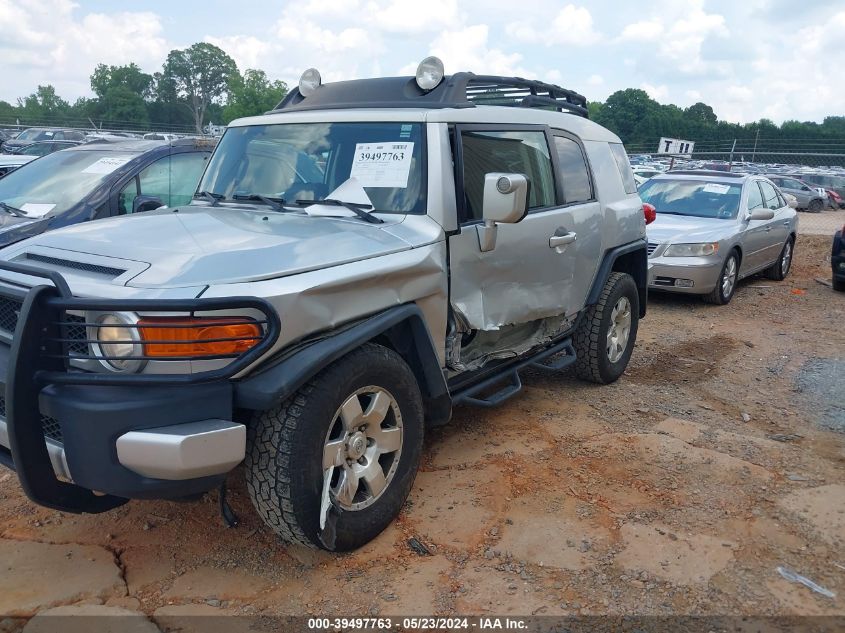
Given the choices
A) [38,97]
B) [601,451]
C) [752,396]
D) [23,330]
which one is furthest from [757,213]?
[38,97]

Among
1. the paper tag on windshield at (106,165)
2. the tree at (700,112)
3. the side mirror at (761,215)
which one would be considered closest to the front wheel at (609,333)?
the side mirror at (761,215)

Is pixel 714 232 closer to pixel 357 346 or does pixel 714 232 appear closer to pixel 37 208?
pixel 357 346

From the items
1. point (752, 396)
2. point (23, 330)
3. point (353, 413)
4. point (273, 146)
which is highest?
point (273, 146)

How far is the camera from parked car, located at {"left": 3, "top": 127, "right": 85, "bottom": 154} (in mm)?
20375

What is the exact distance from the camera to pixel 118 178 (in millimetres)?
6535

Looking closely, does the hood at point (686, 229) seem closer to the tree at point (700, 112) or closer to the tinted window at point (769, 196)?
the tinted window at point (769, 196)

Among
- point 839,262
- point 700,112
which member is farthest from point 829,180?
point 700,112

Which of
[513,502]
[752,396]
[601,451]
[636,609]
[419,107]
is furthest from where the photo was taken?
[752,396]

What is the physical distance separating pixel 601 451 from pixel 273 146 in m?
2.66

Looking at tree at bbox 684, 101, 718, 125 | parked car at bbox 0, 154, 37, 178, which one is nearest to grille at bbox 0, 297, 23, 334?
parked car at bbox 0, 154, 37, 178

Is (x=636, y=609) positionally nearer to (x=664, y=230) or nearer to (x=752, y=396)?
(x=752, y=396)

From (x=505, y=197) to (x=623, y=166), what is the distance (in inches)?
106

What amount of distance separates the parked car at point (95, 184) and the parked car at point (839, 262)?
28.3 feet

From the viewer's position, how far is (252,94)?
7612 centimetres
